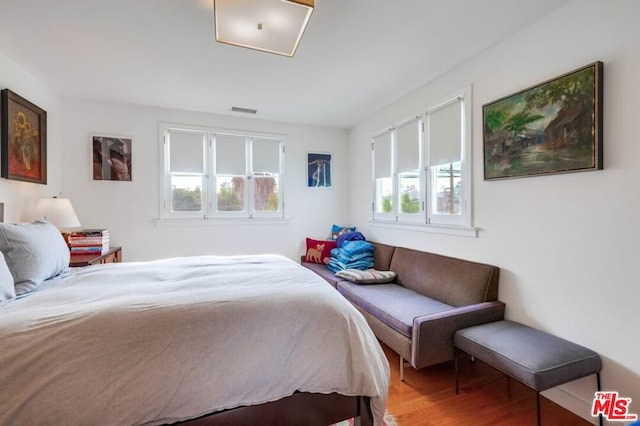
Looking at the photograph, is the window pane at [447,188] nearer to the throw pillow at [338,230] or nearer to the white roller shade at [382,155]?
the white roller shade at [382,155]

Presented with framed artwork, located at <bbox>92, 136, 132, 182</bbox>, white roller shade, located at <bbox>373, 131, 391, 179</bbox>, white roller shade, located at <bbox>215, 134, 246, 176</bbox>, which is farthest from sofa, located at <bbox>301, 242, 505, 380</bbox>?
framed artwork, located at <bbox>92, 136, 132, 182</bbox>

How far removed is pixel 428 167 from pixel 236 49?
80.1 inches

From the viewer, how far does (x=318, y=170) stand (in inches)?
171

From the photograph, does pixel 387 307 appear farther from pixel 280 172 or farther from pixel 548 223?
pixel 280 172

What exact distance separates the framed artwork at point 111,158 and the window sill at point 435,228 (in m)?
3.13

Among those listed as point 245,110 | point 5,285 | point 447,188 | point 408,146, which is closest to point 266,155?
point 245,110

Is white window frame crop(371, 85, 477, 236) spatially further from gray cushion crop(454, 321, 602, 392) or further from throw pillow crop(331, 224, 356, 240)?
gray cushion crop(454, 321, 602, 392)

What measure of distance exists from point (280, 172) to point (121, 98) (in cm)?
199

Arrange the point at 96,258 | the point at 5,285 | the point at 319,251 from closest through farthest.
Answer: the point at 5,285 < the point at 96,258 < the point at 319,251

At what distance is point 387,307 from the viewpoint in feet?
7.90

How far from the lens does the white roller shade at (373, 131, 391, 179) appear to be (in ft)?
11.8

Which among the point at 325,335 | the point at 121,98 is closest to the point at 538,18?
the point at 325,335

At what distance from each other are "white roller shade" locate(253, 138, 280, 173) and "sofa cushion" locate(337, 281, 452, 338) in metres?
1.95

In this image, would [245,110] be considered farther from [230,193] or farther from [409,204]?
[409,204]
